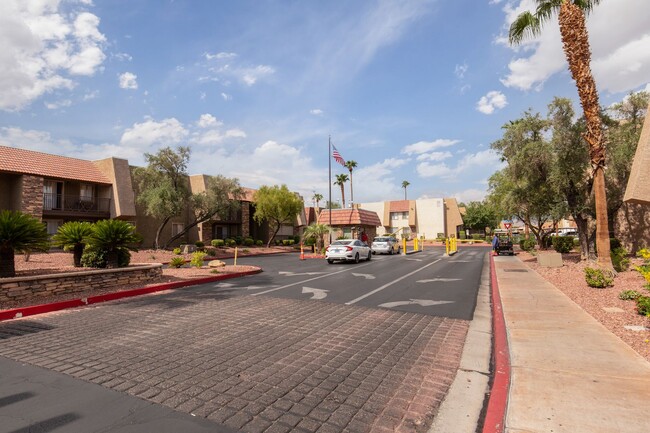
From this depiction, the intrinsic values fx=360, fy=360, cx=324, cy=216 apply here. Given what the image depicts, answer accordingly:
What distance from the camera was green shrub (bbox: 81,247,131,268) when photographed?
12.7 meters

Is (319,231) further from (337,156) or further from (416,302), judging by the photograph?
(416,302)

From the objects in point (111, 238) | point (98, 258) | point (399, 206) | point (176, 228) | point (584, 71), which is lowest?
point (98, 258)

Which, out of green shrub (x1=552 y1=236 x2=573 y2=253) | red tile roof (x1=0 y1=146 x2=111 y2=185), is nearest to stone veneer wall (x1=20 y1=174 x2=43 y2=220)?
red tile roof (x1=0 y1=146 x2=111 y2=185)

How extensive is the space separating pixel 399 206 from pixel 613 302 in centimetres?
5854

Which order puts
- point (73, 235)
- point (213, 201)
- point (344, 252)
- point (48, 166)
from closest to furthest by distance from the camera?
point (73, 235) < point (344, 252) < point (48, 166) < point (213, 201)

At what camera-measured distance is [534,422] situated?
344 cm

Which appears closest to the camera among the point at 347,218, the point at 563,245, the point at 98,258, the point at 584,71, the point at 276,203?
the point at 98,258

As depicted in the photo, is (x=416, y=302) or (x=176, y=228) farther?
(x=176, y=228)

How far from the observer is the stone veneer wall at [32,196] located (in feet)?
77.1

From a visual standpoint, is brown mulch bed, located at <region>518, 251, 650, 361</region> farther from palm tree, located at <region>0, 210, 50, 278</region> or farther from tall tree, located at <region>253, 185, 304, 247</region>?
tall tree, located at <region>253, 185, 304, 247</region>

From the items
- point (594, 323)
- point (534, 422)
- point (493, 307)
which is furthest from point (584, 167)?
point (534, 422)

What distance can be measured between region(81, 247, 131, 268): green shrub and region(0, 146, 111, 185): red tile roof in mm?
15519

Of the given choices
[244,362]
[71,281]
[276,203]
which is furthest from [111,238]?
[276,203]

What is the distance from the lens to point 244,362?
17.2ft
